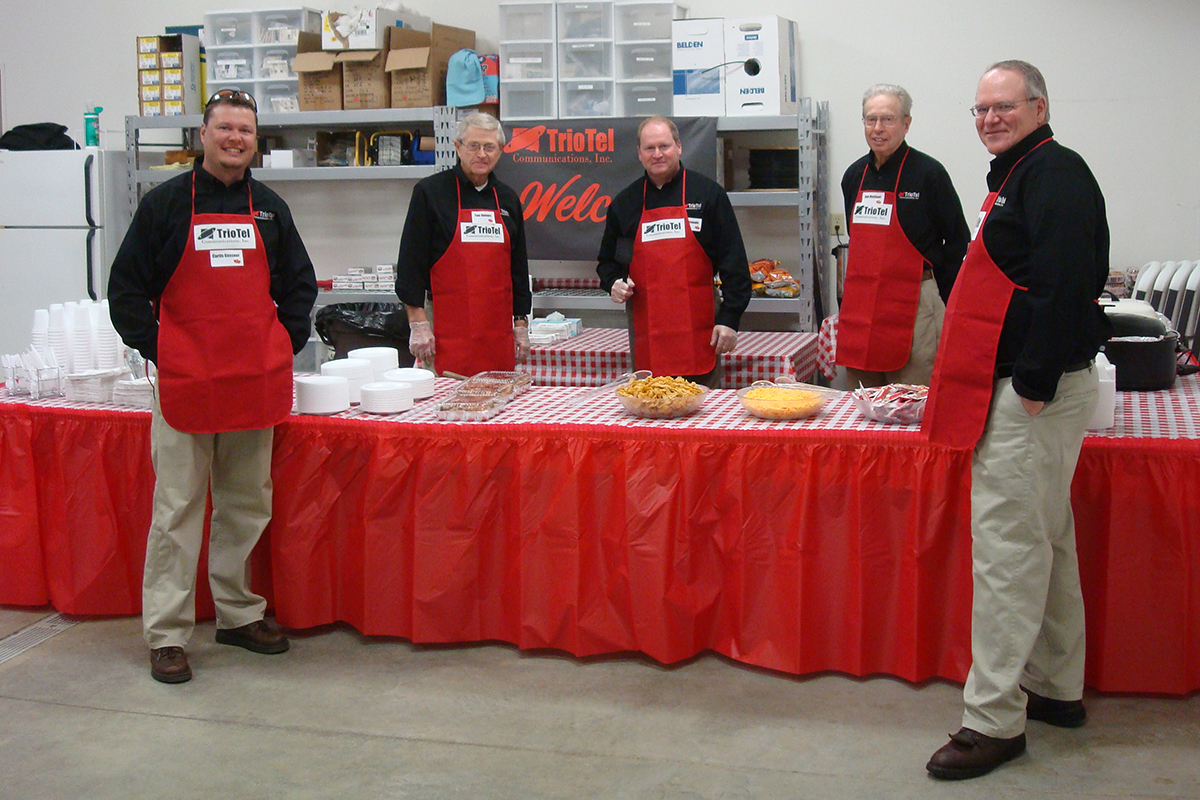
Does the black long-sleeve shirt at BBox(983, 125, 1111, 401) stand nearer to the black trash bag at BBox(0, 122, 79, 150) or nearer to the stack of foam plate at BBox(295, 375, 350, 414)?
the stack of foam plate at BBox(295, 375, 350, 414)

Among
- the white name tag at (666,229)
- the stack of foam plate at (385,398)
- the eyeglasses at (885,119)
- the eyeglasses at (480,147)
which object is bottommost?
the stack of foam plate at (385,398)

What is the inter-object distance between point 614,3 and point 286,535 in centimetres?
340

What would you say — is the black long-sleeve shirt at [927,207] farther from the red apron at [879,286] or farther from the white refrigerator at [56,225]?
the white refrigerator at [56,225]

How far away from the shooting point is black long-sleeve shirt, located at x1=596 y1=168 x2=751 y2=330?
404 cm

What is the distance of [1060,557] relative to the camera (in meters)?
2.67

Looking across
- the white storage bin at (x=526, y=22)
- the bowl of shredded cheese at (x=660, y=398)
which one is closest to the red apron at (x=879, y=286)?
the bowl of shredded cheese at (x=660, y=398)

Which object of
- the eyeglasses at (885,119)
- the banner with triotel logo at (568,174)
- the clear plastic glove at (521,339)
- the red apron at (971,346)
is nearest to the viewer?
the red apron at (971,346)

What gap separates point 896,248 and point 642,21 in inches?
95.2

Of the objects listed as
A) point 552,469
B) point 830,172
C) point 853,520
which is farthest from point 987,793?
point 830,172

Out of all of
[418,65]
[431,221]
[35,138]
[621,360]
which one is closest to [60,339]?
[431,221]

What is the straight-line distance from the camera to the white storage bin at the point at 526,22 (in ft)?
18.7

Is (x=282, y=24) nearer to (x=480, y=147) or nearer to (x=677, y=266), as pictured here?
(x=480, y=147)

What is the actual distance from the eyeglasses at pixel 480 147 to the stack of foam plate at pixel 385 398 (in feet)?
3.19

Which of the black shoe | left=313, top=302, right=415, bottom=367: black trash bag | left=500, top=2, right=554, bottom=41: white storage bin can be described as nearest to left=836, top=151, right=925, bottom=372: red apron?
the black shoe
